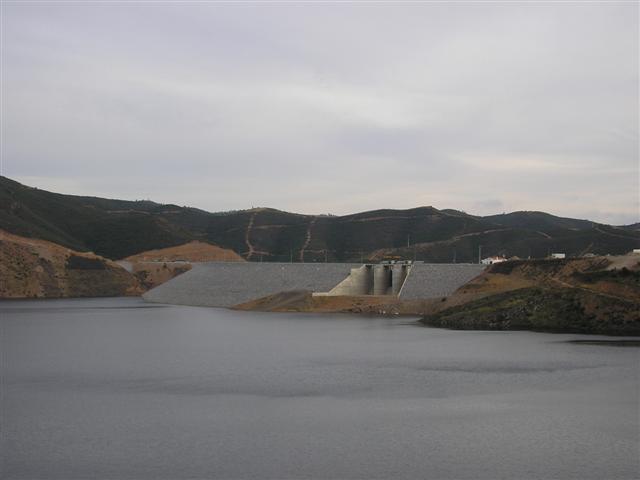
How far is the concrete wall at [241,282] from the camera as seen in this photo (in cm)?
10244

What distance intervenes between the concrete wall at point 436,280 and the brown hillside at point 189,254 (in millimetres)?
74281

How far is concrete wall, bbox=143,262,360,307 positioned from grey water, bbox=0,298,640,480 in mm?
Answer: 42544

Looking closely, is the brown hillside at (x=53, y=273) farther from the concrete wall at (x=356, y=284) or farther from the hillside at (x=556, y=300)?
the hillside at (x=556, y=300)

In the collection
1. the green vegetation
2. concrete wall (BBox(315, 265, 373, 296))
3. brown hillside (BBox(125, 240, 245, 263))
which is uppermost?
brown hillside (BBox(125, 240, 245, 263))

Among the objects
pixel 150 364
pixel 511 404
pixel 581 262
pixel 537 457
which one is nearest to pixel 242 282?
pixel 581 262

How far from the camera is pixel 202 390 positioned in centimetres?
3734

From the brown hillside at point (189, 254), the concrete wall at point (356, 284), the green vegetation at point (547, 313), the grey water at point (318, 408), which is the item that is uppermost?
the brown hillside at point (189, 254)

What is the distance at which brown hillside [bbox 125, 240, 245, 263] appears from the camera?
162500mm

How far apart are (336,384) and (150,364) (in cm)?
1376

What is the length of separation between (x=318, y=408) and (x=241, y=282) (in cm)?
7977

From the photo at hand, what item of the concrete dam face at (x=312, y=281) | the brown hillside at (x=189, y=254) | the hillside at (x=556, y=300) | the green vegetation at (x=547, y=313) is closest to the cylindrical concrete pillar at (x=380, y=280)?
the concrete dam face at (x=312, y=281)

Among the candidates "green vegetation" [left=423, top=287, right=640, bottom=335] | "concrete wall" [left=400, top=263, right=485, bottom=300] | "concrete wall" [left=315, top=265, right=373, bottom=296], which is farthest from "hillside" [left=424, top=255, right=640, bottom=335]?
"concrete wall" [left=315, top=265, right=373, bottom=296]

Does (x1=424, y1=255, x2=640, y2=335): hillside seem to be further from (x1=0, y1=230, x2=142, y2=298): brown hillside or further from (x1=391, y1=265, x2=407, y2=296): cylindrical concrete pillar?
(x1=0, y1=230, x2=142, y2=298): brown hillside

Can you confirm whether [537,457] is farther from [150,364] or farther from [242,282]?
[242,282]
